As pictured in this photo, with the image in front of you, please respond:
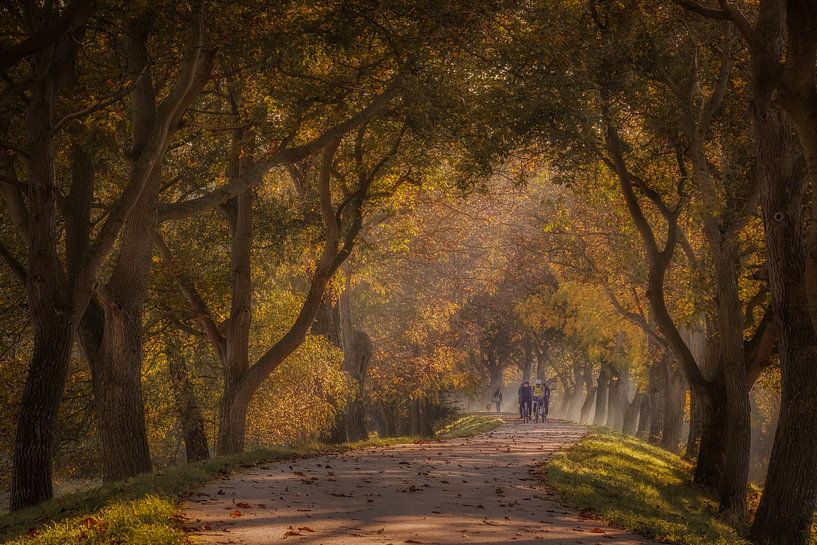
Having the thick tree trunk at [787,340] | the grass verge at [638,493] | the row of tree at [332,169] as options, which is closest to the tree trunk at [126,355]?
the row of tree at [332,169]

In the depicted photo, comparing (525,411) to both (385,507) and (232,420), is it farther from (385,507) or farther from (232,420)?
(385,507)

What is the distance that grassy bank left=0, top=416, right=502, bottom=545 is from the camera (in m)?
8.21

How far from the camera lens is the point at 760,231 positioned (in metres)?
23.1

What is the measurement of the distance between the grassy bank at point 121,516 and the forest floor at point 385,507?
0.28 meters

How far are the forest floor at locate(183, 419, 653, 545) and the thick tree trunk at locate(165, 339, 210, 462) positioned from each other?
10732mm

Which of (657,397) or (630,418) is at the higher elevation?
(657,397)

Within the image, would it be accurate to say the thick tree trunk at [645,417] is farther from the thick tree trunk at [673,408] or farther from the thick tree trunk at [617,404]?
the thick tree trunk at [673,408]

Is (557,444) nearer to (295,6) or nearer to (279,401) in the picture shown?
(279,401)

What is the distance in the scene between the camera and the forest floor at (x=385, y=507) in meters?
9.42

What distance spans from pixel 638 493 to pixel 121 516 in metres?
9.95

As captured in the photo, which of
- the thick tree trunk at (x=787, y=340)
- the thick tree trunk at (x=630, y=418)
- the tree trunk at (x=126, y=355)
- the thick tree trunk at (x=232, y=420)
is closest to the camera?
the thick tree trunk at (x=787, y=340)

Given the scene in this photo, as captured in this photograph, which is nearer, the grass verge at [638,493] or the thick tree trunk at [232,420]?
the grass verge at [638,493]

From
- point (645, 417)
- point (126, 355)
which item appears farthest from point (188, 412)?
point (645, 417)

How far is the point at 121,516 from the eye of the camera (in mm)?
8930
